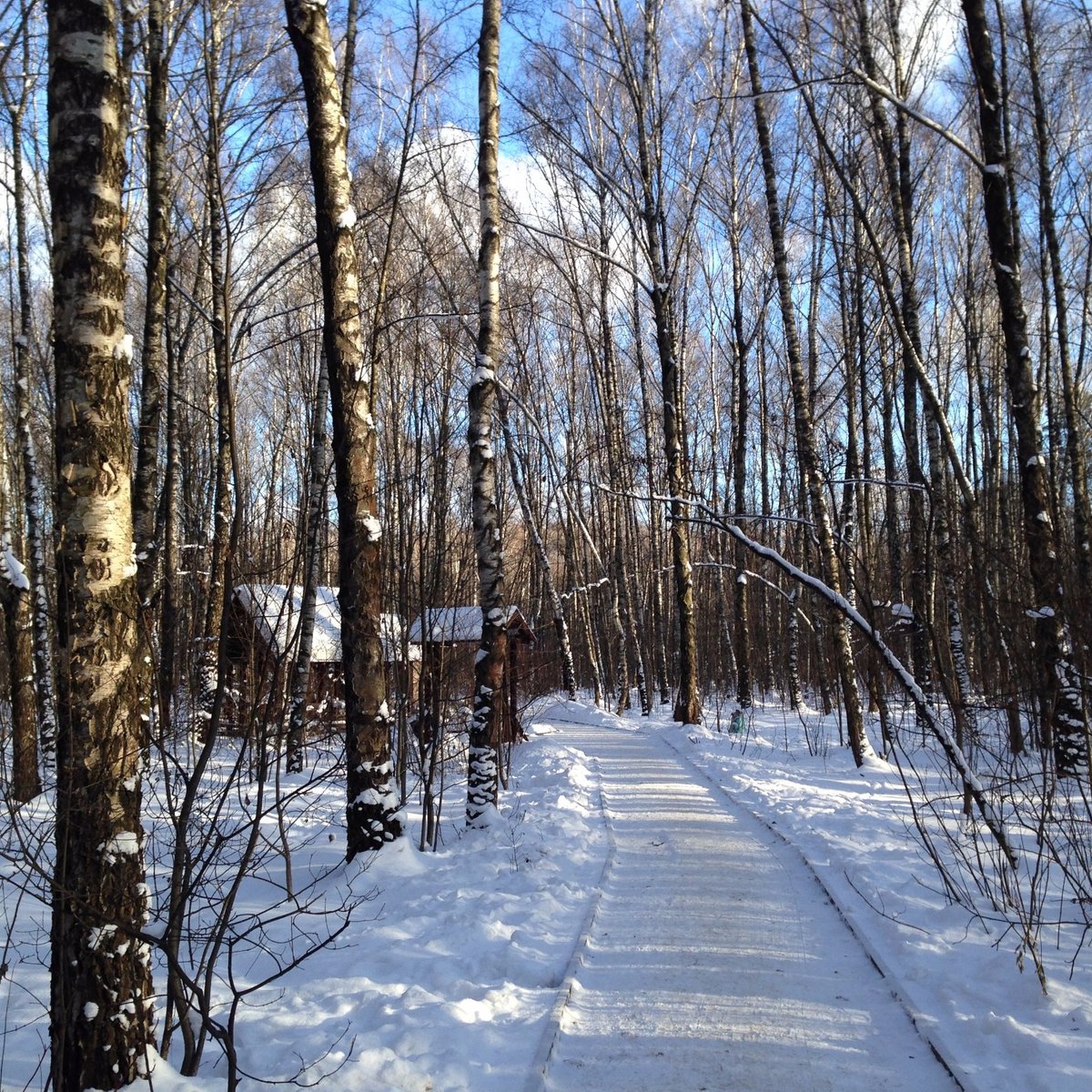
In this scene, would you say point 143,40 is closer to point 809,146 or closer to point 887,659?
point 887,659

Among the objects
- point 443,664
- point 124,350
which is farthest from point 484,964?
point 124,350

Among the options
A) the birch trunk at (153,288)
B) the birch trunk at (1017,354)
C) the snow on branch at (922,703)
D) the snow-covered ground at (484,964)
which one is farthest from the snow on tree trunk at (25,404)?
the birch trunk at (1017,354)

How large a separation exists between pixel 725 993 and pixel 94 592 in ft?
11.6

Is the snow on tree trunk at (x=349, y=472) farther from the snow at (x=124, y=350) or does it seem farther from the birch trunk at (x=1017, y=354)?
the birch trunk at (x=1017, y=354)

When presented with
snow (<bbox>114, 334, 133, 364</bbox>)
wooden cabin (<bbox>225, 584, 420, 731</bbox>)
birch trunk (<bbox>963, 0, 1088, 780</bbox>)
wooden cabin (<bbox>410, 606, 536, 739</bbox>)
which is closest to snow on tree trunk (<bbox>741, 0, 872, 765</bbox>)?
birch trunk (<bbox>963, 0, 1088, 780</bbox>)

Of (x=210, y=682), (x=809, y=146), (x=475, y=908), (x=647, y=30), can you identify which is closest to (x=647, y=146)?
(x=647, y=30)

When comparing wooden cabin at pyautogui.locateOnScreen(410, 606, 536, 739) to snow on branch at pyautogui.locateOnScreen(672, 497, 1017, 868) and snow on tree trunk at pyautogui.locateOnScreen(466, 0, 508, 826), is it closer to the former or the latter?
snow on tree trunk at pyautogui.locateOnScreen(466, 0, 508, 826)

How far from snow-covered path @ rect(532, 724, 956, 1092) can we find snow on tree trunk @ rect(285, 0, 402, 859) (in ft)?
6.34

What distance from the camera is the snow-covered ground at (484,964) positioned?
10.8ft

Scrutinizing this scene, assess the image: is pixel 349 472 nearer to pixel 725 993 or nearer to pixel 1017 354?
pixel 725 993

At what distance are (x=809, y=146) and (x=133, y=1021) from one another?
732 inches

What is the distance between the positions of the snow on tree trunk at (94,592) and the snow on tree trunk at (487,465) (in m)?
4.67

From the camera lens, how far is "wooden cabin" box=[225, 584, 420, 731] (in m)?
3.33

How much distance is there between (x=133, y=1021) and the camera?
295 centimetres
